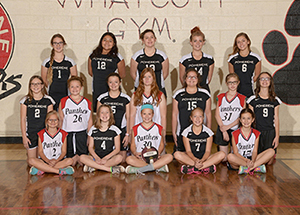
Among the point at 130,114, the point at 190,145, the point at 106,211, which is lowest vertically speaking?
the point at 106,211

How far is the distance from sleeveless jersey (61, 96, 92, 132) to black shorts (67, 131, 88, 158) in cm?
7

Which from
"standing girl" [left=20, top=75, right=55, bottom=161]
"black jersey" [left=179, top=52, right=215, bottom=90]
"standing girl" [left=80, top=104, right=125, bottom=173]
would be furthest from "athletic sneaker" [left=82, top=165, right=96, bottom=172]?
"black jersey" [left=179, top=52, right=215, bottom=90]

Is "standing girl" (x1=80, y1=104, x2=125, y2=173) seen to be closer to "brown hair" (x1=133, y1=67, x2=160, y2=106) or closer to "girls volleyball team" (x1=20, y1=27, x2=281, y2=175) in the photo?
"girls volleyball team" (x1=20, y1=27, x2=281, y2=175)

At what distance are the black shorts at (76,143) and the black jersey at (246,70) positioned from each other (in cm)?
243

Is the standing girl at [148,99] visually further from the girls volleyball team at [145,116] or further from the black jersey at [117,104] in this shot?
the black jersey at [117,104]

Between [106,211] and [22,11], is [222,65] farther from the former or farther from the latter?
[106,211]

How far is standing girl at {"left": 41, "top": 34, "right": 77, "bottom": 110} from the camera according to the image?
5.67 m

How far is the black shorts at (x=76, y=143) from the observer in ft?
17.7

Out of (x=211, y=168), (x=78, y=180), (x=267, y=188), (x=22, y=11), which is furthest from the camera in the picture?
(x=22, y=11)

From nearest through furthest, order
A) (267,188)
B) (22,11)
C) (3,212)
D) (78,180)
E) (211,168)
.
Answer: (3,212), (267,188), (78,180), (211,168), (22,11)

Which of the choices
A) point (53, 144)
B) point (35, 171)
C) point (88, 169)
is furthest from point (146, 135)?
point (35, 171)

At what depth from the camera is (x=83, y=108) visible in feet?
17.9

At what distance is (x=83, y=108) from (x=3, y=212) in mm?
2118

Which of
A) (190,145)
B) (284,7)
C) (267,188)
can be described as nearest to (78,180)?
(190,145)
